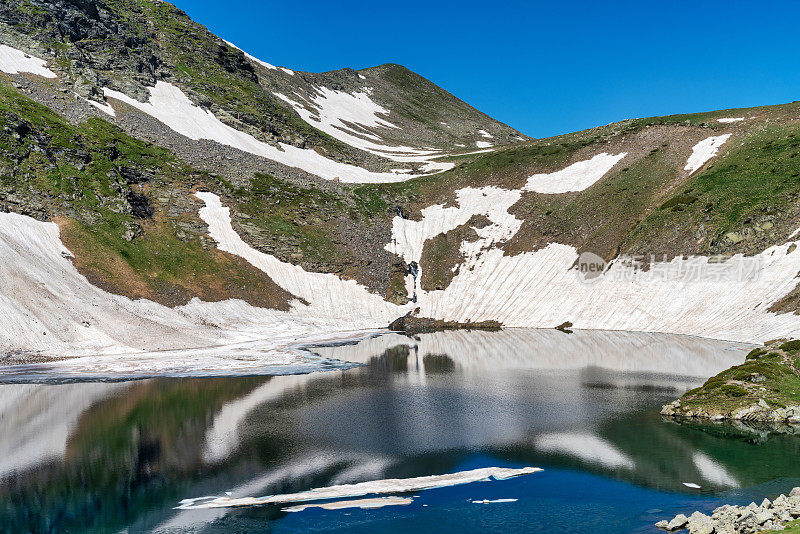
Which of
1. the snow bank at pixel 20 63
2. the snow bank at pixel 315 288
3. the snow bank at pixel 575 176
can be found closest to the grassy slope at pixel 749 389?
the snow bank at pixel 315 288

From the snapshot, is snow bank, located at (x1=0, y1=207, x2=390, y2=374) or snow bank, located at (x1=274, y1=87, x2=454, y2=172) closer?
snow bank, located at (x1=0, y1=207, x2=390, y2=374)

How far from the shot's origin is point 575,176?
377ft

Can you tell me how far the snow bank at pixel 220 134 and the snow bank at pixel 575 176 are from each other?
33396 millimetres

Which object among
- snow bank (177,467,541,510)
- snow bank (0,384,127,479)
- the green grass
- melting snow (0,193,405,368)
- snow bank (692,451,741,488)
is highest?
the green grass

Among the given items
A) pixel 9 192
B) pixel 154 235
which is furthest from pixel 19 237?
pixel 154 235

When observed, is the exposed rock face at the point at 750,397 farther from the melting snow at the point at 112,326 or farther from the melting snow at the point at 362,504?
the melting snow at the point at 112,326

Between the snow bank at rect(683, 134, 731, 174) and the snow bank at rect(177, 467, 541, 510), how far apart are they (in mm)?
87941

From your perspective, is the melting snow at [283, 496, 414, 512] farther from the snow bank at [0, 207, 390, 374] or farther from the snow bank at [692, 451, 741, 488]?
the snow bank at [0, 207, 390, 374]

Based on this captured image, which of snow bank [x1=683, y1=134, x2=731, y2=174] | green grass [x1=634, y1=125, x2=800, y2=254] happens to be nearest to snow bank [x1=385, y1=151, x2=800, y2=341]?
snow bank [x1=683, y1=134, x2=731, y2=174]

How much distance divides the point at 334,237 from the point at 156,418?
69431 millimetres

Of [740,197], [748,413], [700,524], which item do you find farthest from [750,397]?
[740,197]

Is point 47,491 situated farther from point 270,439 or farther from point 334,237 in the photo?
point 334,237

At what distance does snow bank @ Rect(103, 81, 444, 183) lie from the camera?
119875 millimetres

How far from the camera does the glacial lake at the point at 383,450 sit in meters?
23.5
